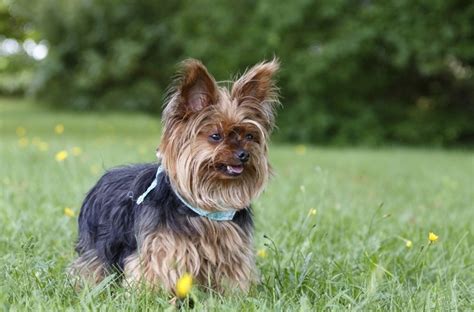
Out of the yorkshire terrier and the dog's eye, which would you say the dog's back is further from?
the dog's eye

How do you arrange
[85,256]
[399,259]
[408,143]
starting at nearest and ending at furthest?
[85,256]
[399,259]
[408,143]

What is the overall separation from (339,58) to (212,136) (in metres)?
16.0

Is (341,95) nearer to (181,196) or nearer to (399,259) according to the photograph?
(399,259)

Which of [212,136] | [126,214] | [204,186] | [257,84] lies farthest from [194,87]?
[126,214]

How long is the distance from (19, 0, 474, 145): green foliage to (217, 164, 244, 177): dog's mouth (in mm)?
15374

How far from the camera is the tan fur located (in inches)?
137

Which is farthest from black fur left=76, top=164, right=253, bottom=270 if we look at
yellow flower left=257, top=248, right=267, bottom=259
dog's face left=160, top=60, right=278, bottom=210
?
yellow flower left=257, top=248, right=267, bottom=259

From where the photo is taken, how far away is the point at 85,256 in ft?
13.2

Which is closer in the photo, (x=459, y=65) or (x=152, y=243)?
(x=152, y=243)

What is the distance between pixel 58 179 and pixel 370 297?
194 inches

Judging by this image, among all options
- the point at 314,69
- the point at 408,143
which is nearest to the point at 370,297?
the point at 314,69

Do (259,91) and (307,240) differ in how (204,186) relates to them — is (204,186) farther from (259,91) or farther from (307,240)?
(307,240)

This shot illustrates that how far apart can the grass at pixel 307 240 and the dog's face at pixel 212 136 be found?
20.0 inches

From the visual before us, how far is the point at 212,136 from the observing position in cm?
353
